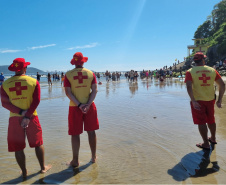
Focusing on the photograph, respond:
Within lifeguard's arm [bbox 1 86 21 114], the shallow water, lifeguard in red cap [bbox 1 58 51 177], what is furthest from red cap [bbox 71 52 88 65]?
the shallow water

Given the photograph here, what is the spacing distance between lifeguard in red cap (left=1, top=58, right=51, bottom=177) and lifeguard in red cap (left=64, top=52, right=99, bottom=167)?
0.54 m

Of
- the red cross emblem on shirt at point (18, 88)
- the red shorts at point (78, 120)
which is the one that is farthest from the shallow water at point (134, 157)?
the red cross emblem on shirt at point (18, 88)

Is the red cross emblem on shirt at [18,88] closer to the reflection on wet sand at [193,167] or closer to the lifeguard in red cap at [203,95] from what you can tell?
the reflection on wet sand at [193,167]

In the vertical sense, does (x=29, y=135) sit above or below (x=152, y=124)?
above

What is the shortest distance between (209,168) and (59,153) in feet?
8.69

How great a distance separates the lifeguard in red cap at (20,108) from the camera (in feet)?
9.17

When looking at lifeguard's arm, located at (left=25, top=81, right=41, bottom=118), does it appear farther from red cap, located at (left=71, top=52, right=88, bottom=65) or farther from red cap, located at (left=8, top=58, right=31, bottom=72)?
red cap, located at (left=71, top=52, right=88, bottom=65)

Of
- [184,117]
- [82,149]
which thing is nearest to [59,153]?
[82,149]

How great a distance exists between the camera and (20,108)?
112 inches

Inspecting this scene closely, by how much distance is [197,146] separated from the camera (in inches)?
156

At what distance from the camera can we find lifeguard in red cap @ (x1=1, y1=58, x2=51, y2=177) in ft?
9.17

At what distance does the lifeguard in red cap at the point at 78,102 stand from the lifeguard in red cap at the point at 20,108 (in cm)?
54

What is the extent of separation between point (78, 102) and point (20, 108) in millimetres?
851

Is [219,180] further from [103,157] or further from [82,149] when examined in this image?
[82,149]
